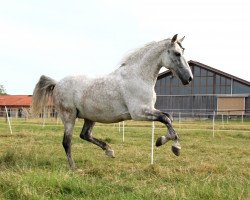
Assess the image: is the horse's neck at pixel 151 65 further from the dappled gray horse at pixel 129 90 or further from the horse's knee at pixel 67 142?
the horse's knee at pixel 67 142

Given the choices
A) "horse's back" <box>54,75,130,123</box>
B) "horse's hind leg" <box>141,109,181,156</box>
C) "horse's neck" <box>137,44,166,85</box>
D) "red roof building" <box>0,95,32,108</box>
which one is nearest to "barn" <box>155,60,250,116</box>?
"red roof building" <box>0,95,32,108</box>

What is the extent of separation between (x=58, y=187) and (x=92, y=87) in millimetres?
3117

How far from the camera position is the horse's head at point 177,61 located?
7152 mm

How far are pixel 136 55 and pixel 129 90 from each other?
796 mm

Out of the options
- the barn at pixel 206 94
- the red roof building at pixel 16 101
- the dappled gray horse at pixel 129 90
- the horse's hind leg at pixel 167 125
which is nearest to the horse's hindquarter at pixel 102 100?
the dappled gray horse at pixel 129 90

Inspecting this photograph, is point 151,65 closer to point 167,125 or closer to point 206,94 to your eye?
point 167,125

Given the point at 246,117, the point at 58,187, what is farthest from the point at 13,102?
the point at 58,187

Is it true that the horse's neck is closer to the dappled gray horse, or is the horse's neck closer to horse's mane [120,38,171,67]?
the dappled gray horse

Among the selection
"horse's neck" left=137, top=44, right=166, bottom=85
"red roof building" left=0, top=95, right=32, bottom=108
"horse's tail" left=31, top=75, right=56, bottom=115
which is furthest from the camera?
"red roof building" left=0, top=95, right=32, bottom=108

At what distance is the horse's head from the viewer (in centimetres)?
715

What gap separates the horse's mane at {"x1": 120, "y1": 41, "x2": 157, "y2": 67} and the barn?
1513 inches

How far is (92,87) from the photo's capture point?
7.87 m

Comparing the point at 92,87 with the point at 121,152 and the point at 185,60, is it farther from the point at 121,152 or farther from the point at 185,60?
the point at 121,152

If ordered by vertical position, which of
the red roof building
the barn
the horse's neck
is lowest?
the red roof building
